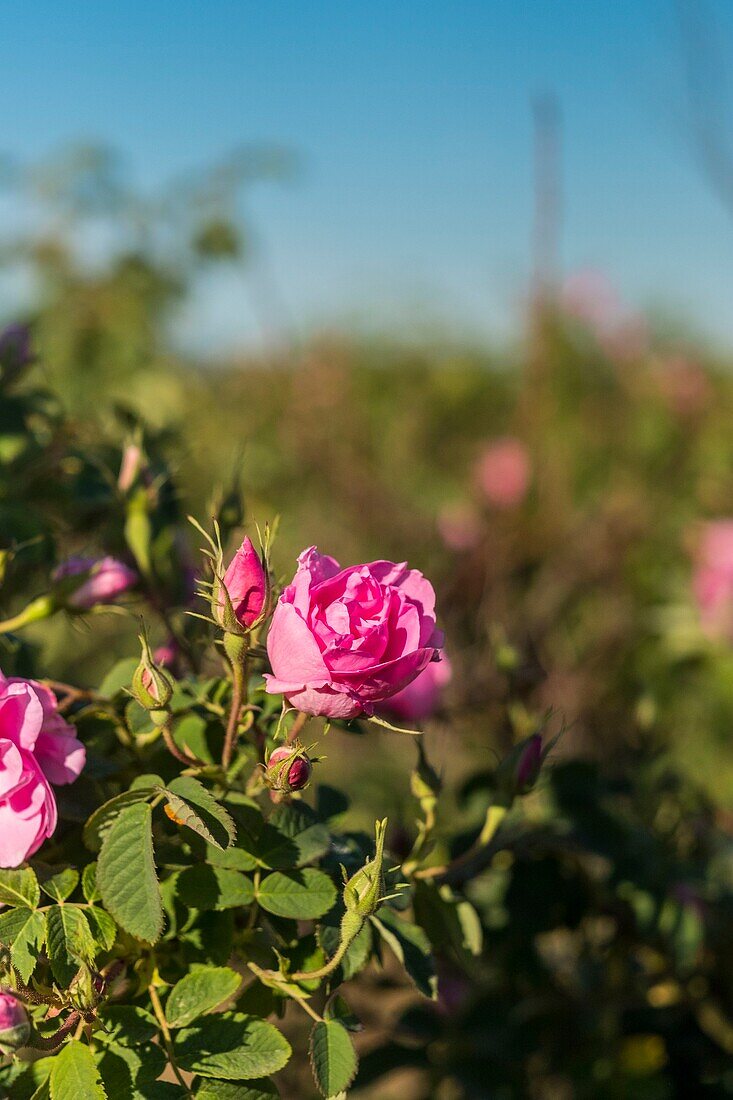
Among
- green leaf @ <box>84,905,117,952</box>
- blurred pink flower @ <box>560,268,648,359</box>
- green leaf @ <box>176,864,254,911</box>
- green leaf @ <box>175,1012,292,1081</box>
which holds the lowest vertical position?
blurred pink flower @ <box>560,268,648,359</box>

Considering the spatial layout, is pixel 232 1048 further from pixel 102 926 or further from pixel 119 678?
pixel 119 678

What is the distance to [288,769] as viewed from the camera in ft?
1.74

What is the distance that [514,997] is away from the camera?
40.8 inches

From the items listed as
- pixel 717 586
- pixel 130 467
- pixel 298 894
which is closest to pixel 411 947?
pixel 298 894

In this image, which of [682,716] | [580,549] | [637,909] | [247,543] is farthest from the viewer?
[580,549]

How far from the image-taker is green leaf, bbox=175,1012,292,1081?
535 millimetres

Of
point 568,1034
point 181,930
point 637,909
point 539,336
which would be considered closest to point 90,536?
point 181,930

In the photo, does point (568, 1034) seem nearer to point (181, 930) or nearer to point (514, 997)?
point (514, 997)

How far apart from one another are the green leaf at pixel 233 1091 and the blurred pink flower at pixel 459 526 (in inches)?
69.1

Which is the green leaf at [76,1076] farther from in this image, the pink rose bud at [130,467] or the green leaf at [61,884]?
the pink rose bud at [130,467]

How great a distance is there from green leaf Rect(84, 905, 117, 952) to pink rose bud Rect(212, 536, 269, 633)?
0.56ft

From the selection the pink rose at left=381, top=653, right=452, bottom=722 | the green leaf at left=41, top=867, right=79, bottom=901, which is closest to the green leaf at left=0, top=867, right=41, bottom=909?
the green leaf at left=41, top=867, right=79, bottom=901

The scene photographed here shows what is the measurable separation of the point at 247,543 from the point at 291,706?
0.32ft

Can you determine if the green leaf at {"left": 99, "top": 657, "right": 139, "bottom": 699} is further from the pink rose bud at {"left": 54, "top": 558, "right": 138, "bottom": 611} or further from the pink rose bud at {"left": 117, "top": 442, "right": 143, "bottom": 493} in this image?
the pink rose bud at {"left": 117, "top": 442, "right": 143, "bottom": 493}
